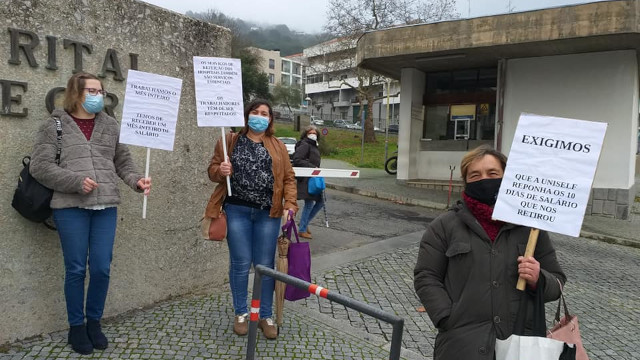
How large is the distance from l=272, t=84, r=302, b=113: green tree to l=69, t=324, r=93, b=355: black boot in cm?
6083

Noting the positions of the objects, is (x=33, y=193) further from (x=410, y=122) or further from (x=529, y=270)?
(x=410, y=122)

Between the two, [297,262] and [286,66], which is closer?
[297,262]

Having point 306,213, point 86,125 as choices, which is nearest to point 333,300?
point 86,125

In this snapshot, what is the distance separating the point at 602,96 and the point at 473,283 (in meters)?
11.6

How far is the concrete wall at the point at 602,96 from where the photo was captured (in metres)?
11.4

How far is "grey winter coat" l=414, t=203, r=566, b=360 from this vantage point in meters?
2.15

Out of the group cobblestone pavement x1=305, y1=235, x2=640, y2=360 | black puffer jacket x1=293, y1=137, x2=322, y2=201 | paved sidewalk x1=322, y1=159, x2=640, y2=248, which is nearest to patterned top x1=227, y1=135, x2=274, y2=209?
cobblestone pavement x1=305, y1=235, x2=640, y2=360

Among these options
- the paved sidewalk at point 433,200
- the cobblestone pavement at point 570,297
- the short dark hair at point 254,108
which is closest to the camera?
the short dark hair at point 254,108

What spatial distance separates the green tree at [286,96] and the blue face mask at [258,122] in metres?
60.2

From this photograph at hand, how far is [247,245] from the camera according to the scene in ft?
12.5

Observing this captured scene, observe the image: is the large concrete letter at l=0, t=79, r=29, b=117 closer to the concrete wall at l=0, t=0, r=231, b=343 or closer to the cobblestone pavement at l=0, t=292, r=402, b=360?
the concrete wall at l=0, t=0, r=231, b=343

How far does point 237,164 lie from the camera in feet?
12.3

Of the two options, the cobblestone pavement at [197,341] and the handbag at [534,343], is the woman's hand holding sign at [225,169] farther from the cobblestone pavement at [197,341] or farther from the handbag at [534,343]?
the handbag at [534,343]

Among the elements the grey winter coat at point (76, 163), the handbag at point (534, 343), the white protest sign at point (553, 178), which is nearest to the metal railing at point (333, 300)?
the handbag at point (534, 343)
